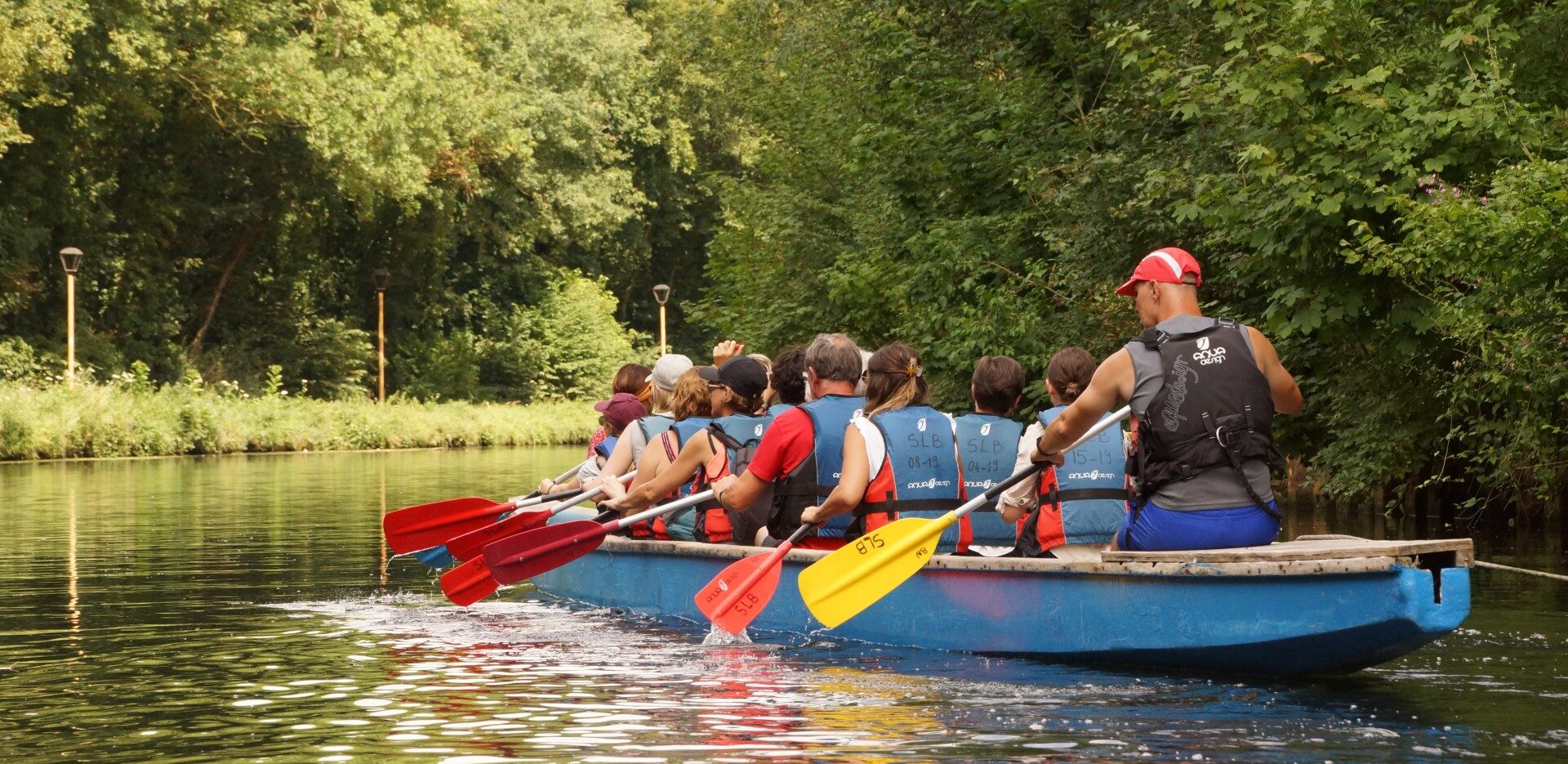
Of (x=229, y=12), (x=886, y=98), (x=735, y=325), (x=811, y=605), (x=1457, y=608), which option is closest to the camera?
(x=1457, y=608)

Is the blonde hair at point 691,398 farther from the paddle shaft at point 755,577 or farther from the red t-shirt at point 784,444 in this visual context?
the paddle shaft at point 755,577

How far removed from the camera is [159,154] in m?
44.4

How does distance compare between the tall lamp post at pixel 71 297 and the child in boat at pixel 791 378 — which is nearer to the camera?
the child in boat at pixel 791 378

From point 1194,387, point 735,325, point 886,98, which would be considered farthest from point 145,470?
point 1194,387

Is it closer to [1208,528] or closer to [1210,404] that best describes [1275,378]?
[1210,404]

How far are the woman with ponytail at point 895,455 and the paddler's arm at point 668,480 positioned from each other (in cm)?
116

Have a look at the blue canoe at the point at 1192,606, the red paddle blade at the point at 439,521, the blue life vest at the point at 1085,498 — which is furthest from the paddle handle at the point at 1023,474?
the red paddle blade at the point at 439,521

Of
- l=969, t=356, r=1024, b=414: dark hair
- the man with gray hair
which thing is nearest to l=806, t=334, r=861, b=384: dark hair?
the man with gray hair

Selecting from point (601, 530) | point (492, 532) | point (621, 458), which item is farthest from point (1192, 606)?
point (492, 532)

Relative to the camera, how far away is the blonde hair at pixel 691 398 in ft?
32.8

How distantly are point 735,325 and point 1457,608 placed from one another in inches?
794

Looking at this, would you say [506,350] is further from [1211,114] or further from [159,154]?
[1211,114]

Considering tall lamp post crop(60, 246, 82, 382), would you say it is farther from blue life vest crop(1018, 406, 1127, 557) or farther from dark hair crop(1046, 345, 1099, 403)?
dark hair crop(1046, 345, 1099, 403)

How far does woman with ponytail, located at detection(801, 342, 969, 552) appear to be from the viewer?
830cm
